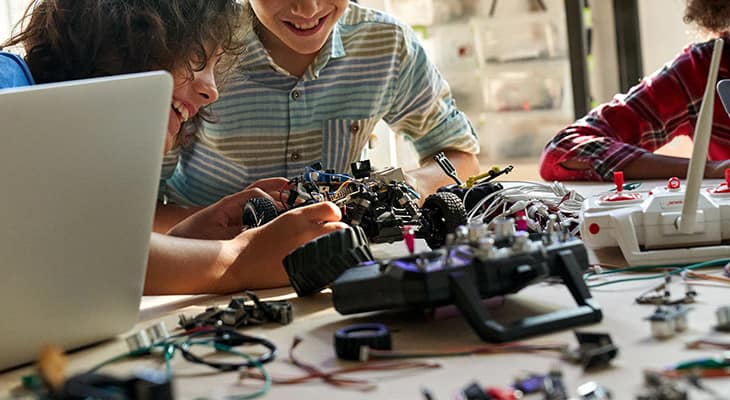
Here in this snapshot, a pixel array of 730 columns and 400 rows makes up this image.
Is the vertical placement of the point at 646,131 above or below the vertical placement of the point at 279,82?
below

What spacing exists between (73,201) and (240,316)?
7.6 inches

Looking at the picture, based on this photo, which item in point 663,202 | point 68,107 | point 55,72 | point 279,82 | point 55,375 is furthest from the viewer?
point 279,82

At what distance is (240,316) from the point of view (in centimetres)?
82

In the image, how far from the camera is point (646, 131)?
6.14 feet

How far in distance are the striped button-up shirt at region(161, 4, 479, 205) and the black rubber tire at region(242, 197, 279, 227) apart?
18.4 inches

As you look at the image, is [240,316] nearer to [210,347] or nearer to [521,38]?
[210,347]

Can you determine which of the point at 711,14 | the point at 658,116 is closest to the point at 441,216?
the point at 658,116

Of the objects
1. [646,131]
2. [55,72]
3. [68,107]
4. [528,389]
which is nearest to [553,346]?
[528,389]

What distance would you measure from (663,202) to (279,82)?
884 millimetres

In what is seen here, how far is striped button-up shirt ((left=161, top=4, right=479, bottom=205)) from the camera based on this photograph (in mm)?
1668

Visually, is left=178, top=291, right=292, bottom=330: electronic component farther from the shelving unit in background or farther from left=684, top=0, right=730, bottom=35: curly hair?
the shelving unit in background

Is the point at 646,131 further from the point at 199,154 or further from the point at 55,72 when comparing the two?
the point at 55,72

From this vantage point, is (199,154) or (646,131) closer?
(199,154)

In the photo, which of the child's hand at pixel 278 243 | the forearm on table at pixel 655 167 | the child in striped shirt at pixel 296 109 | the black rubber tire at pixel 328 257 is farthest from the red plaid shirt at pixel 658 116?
the black rubber tire at pixel 328 257
